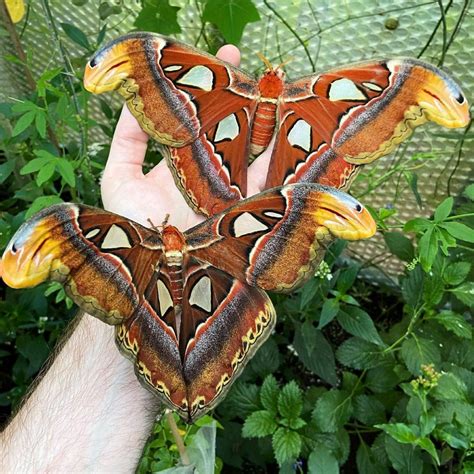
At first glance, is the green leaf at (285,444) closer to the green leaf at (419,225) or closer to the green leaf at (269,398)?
the green leaf at (269,398)

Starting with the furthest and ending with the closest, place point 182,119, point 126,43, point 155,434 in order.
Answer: point 155,434 < point 182,119 < point 126,43

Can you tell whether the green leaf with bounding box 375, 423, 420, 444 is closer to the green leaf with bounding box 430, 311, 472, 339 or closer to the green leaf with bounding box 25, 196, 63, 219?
the green leaf with bounding box 430, 311, 472, 339

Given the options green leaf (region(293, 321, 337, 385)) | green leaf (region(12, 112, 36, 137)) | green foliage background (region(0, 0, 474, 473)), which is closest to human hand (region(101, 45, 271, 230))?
green foliage background (region(0, 0, 474, 473))

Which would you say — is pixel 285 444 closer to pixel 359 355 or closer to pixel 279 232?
pixel 359 355

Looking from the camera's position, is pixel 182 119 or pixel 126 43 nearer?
pixel 126 43

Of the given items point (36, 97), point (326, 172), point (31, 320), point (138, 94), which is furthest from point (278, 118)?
point (31, 320)

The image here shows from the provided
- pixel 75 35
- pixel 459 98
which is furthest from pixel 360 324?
pixel 75 35

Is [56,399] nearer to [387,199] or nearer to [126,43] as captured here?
[126,43]
